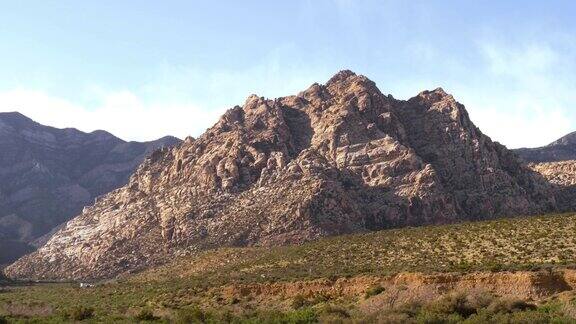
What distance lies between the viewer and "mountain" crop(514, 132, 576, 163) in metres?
175

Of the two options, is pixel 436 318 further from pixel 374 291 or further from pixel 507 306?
pixel 374 291

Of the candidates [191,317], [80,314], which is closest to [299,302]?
[191,317]

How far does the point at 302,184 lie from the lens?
319 ft

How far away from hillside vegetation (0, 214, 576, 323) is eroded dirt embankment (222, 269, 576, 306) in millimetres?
87

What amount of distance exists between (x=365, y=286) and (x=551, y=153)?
15310 centimetres

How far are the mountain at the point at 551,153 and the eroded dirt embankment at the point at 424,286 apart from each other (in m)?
139

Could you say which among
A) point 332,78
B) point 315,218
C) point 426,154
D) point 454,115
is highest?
point 332,78

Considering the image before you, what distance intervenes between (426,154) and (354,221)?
26543 mm

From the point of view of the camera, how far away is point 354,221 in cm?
9475

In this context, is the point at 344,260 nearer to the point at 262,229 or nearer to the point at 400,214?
the point at 262,229

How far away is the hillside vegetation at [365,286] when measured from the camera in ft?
114

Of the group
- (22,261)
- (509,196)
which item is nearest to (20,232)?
(22,261)

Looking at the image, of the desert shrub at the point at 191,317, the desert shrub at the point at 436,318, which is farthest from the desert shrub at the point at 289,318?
the desert shrub at the point at 436,318

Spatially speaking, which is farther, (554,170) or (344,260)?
(554,170)
